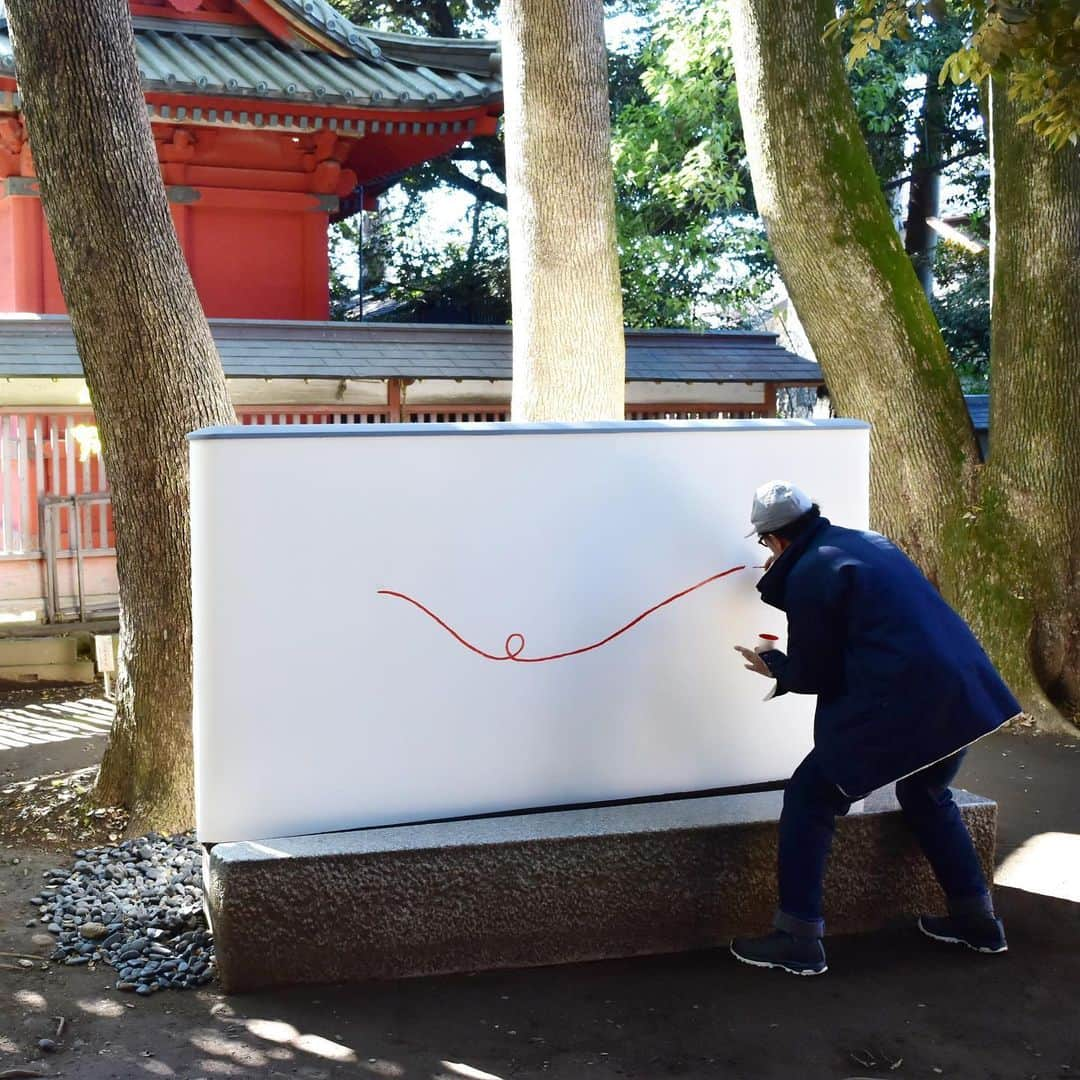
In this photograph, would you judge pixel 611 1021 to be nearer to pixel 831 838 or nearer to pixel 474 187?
pixel 831 838

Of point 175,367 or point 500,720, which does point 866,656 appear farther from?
point 175,367

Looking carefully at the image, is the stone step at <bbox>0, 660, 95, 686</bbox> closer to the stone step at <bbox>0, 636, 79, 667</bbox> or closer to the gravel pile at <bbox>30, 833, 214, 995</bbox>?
the stone step at <bbox>0, 636, 79, 667</bbox>

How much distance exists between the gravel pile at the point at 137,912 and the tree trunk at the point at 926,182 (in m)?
14.3

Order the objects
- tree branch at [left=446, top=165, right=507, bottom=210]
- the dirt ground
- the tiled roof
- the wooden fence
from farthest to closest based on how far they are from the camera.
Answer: tree branch at [left=446, top=165, right=507, bottom=210]
the tiled roof
the wooden fence
the dirt ground

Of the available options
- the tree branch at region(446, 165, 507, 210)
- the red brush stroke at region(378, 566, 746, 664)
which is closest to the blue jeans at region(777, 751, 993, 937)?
the red brush stroke at region(378, 566, 746, 664)

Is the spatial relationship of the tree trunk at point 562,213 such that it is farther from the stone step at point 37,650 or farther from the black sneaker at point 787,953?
the stone step at point 37,650

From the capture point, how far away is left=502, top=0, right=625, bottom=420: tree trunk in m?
6.56

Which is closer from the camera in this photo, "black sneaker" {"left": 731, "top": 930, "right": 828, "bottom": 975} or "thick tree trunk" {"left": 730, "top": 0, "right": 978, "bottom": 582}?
"black sneaker" {"left": 731, "top": 930, "right": 828, "bottom": 975}

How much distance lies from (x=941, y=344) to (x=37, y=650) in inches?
261

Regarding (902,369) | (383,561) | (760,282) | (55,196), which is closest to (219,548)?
(383,561)

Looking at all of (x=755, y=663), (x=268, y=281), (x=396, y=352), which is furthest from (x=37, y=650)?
(x=755, y=663)

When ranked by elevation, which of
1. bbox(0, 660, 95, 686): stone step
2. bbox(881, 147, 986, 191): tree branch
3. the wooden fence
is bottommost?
bbox(0, 660, 95, 686): stone step

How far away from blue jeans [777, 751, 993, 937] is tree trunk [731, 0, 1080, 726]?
3.50 meters

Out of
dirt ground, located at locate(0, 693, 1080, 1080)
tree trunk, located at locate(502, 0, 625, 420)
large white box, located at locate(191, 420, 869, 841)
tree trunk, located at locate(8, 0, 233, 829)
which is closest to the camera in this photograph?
dirt ground, located at locate(0, 693, 1080, 1080)
